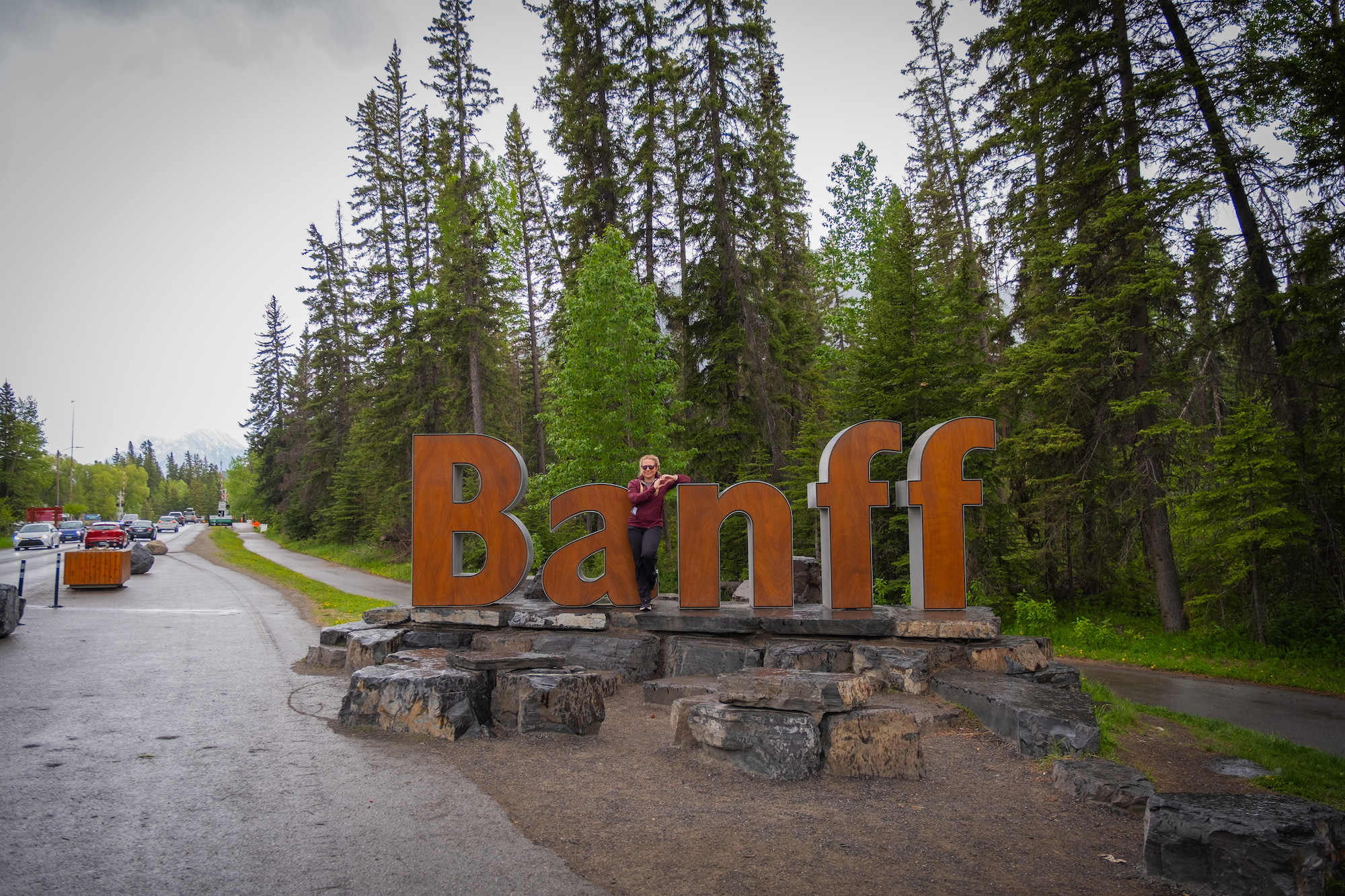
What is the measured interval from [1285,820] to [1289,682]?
356 inches

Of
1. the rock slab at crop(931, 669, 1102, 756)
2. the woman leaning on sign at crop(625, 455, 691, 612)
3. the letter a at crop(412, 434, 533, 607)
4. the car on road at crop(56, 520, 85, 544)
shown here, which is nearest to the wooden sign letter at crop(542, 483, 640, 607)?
the woman leaning on sign at crop(625, 455, 691, 612)

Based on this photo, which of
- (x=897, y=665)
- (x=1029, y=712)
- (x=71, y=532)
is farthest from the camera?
(x=71, y=532)

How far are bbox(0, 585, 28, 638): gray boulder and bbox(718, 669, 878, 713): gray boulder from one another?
11.9m

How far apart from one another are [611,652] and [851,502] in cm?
354

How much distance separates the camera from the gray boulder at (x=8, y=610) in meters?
11.2

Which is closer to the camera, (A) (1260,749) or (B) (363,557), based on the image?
(A) (1260,749)

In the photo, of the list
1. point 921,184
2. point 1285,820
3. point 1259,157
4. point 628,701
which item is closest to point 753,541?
point 628,701

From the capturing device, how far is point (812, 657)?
8367 millimetres

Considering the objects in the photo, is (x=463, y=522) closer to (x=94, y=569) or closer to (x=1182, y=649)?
(x=1182, y=649)

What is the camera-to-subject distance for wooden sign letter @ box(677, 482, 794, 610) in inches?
365

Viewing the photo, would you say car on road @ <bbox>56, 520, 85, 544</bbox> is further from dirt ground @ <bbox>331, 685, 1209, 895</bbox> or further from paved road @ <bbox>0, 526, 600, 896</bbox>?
dirt ground @ <bbox>331, 685, 1209, 895</bbox>

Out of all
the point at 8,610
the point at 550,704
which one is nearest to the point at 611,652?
the point at 550,704

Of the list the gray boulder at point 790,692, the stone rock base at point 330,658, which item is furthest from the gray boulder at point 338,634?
the gray boulder at point 790,692

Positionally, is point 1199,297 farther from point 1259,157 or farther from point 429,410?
point 429,410
